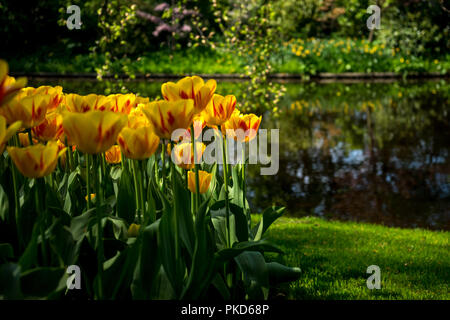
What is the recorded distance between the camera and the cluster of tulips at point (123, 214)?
4.40ft

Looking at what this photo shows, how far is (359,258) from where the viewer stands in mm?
3742

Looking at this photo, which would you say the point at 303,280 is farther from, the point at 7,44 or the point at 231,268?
the point at 7,44

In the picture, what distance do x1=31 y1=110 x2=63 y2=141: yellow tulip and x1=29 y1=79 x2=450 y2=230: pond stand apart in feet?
2.36

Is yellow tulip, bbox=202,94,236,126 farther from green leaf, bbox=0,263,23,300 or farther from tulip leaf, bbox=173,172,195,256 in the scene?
green leaf, bbox=0,263,23,300

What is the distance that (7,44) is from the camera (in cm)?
1955

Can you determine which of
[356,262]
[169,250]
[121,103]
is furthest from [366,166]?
[169,250]

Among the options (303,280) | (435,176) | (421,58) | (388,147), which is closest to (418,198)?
(435,176)

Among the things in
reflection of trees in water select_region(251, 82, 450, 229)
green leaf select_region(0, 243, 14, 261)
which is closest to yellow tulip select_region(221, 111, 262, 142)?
green leaf select_region(0, 243, 14, 261)

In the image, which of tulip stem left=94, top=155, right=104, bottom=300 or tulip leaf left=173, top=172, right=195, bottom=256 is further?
tulip leaf left=173, top=172, right=195, bottom=256

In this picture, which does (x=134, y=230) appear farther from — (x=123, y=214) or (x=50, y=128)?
(x=50, y=128)

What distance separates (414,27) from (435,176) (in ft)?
40.1

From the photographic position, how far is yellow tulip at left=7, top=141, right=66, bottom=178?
4.29 feet

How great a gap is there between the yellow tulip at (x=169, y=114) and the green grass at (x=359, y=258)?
44.5 inches

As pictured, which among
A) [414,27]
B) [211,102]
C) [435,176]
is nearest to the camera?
[211,102]
